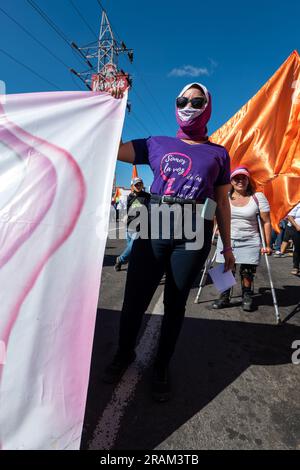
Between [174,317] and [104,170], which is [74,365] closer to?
[174,317]

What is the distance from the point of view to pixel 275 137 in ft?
10.7

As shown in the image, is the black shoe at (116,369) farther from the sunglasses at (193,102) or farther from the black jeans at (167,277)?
the sunglasses at (193,102)

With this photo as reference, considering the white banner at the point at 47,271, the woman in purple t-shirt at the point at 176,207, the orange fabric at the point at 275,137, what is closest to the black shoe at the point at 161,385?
the woman in purple t-shirt at the point at 176,207

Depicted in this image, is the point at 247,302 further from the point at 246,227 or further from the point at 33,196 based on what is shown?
the point at 33,196

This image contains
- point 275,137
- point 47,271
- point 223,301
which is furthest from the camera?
point 223,301

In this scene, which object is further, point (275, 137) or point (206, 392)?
point (275, 137)

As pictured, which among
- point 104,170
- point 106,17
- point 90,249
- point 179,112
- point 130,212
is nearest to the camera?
point 90,249

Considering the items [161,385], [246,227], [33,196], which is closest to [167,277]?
[161,385]

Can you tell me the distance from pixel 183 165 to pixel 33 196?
93cm

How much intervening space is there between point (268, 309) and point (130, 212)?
2628mm

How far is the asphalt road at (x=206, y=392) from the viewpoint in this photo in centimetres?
160

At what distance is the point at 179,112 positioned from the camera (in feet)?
6.40

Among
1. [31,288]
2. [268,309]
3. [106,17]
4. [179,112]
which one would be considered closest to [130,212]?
[268,309]

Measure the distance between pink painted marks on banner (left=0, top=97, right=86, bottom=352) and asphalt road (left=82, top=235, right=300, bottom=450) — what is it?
964 millimetres
